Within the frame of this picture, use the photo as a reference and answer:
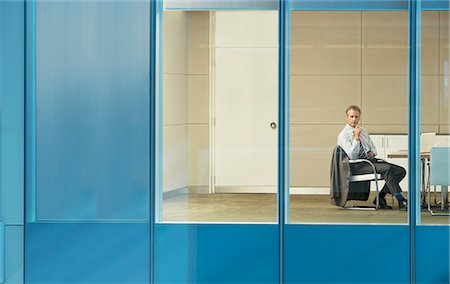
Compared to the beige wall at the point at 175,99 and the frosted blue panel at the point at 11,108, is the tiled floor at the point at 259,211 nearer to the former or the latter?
the beige wall at the point at 175,99

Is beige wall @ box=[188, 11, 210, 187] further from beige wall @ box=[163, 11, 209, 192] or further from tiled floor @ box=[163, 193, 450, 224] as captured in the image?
tiled floor @ box=[163, 193, 450, 224]

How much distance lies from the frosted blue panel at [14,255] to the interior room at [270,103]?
1.67 meters

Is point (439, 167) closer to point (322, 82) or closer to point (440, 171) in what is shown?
point (440, 171)

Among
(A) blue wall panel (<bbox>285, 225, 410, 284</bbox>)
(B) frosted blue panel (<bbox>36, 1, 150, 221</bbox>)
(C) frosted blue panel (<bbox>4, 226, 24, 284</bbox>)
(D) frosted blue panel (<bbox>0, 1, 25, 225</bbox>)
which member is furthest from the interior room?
(C) frosted blue panel (<bbox>4, 226, 24, 284</bbox>)

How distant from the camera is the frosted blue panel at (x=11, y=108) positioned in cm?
921

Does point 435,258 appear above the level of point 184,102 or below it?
below

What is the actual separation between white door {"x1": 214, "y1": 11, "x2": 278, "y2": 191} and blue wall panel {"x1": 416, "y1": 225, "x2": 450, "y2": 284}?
1.68m

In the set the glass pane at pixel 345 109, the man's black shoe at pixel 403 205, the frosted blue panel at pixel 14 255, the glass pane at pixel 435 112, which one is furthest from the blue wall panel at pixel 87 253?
the glass pane at pixel 435 112

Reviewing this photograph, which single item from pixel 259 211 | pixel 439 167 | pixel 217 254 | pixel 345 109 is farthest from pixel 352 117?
pixel 217 254

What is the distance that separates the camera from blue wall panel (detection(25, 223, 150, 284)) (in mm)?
9125

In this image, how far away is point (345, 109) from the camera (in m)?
9.12

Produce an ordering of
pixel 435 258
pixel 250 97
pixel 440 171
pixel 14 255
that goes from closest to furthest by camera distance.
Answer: pixel 435 258, pixel 440 171, pixel 250 97, pixel 14 255

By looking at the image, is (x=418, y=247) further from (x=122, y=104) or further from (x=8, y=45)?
(x=8, y=45)

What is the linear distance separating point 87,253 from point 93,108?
150cm
